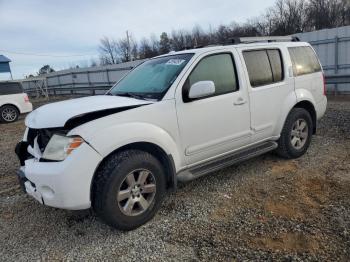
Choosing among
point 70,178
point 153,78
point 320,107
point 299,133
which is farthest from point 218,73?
point 320,107

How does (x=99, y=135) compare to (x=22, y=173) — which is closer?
(x=99, y=135)

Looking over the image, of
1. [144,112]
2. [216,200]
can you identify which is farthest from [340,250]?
[144,112]

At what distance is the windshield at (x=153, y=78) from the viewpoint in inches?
154

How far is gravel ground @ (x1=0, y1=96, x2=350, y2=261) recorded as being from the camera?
302 centimetres

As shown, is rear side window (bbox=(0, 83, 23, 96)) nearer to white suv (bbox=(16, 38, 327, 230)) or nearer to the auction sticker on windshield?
white suv (bbox=(16, 38, 327, 230))

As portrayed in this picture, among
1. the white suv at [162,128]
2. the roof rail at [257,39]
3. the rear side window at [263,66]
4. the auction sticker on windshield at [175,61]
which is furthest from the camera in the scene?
the roof rail at [257,39]

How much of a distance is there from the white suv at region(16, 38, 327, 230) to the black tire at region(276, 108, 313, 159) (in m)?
0.02

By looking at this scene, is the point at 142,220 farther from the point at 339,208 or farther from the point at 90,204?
the point at 339,208

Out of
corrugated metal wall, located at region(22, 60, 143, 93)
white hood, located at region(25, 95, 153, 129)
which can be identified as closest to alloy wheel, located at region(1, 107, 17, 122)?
corrugated metal wall, located at region(22, 60, 143, 93)

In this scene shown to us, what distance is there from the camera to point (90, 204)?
3211 mm

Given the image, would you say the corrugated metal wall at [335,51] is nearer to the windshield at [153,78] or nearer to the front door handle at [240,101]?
the front door handle at [240,101]

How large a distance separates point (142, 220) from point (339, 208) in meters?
2.11

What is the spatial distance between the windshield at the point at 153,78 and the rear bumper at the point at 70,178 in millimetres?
1099

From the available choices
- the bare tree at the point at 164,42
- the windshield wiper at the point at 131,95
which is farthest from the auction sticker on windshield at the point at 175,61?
the bare tree at the point at 164,42
